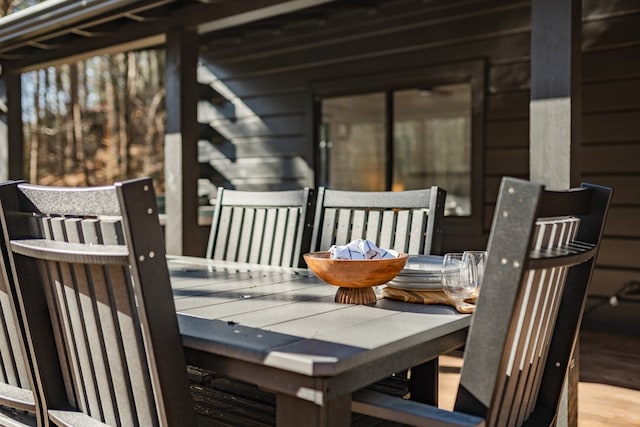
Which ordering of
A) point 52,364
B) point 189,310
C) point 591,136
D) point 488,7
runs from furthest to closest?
point 488,7 < point 591,136 < point 189,310 < point 52,364

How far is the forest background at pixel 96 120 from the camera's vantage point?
10.7m

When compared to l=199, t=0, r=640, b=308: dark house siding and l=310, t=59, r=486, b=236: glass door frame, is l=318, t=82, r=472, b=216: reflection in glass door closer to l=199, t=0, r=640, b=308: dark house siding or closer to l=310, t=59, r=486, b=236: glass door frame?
l=310, t=59, r=486, b=236: glass door frame

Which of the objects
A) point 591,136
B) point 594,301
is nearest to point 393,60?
point 591,136

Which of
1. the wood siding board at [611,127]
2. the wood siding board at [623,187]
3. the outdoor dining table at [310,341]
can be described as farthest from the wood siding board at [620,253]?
the outdoor dining table at [310,341]

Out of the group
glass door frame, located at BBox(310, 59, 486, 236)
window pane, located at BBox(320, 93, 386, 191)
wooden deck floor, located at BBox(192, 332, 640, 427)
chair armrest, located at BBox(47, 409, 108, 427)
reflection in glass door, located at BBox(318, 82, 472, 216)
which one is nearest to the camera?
chair armrest, located at BBox(47, 409, 108, 427)

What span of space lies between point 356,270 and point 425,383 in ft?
1.59

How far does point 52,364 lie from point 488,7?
3.96 m

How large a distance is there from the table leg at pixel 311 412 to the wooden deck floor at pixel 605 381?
157 centimetres

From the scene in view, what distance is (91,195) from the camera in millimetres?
1121

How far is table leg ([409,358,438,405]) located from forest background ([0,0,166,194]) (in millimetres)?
9794

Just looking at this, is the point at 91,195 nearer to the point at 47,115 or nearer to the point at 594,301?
the point at 594,301

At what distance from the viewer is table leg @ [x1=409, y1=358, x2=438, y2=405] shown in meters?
1.71

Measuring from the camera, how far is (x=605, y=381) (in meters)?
2.92

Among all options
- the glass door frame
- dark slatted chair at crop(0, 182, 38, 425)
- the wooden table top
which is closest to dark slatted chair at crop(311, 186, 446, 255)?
the wooden table top
